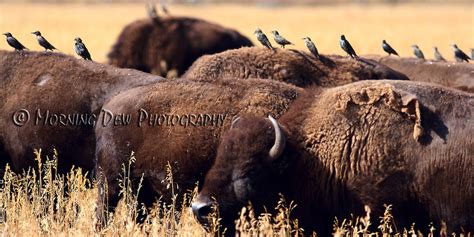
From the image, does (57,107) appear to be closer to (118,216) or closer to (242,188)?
(118,216)

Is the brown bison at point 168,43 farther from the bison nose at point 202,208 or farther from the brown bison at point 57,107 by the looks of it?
the bison nose at point 202,208

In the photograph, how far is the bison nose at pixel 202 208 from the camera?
7.44 metres

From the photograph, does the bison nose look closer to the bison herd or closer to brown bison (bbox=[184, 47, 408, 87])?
the bison herd

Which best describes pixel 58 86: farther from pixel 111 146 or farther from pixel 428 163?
pixel 428 163

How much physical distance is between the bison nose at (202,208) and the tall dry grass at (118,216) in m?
0.07

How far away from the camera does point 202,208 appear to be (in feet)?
24.5

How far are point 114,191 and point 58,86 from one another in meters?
1.50

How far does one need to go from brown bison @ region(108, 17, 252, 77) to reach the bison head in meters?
8.54

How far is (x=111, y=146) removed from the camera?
8.70m

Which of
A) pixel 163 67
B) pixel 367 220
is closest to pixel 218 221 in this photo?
pixel 367 220

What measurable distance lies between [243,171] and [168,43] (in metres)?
9.75

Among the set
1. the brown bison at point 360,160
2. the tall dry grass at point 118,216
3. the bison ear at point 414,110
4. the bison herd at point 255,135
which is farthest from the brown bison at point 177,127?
the bison ear at point 414,110

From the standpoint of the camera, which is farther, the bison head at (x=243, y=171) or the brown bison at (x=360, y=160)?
the bison head at (x=243, y=171)

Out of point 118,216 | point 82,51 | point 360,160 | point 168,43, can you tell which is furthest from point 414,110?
Result: point 168,43
